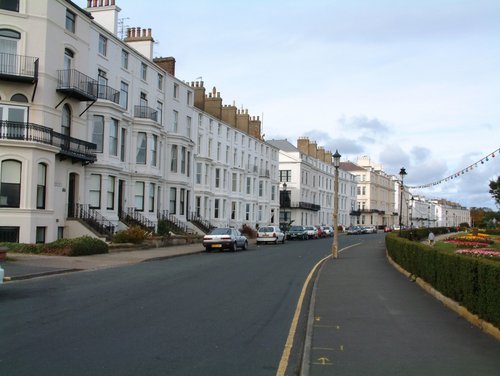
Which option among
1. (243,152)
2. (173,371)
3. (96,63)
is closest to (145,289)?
(173,371)

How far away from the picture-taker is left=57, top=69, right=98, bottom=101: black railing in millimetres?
28734

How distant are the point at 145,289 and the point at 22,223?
45.5 feet

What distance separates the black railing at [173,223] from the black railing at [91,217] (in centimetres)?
788

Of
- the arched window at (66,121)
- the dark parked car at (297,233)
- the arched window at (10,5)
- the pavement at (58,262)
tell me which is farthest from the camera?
the dark parked car at (297,233)

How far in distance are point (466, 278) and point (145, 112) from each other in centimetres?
3097

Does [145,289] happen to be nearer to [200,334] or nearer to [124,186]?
[200,334]

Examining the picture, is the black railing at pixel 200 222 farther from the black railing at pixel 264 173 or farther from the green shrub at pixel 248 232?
the black railing at pixel 264 173

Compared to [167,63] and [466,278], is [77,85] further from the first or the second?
[466,278]

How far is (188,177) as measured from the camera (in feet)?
148

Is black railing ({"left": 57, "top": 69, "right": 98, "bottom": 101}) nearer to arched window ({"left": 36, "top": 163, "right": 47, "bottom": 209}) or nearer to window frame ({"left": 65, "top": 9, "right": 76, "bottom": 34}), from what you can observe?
window frame ({"left": 65, "top": 9, "right": 76, "bottom": 34})

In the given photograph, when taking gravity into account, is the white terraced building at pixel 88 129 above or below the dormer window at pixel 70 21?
below

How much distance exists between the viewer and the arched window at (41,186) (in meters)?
27.0

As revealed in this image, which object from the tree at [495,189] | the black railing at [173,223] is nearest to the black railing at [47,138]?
the black railing at [173,223]

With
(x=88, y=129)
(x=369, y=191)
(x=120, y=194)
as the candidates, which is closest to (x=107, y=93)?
(x=88, y=129)
